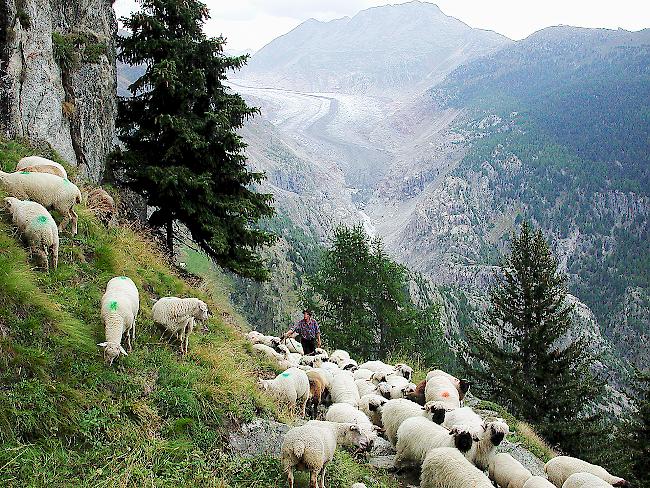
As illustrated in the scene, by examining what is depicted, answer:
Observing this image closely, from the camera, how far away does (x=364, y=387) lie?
45.9ft

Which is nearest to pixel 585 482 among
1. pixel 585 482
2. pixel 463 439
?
pixel 585 482

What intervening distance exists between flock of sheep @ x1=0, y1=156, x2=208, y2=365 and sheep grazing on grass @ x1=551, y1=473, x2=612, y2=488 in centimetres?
758

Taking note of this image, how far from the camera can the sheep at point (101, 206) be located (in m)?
13.2

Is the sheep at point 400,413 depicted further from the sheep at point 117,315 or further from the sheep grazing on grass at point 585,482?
the sheep at point 117,315

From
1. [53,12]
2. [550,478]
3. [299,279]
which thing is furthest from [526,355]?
[299,279]

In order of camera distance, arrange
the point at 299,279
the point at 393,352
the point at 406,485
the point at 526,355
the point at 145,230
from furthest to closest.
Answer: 1. the point at 299,279
2. the point at 393,352
3. the point at 526,355
4. the point at 145,230
5. the point at 406,485

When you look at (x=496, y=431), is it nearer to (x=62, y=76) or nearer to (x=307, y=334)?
(x=307, y=334)

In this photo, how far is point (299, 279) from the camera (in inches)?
3873

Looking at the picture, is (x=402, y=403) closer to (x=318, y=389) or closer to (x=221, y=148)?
(x=318, y=389)

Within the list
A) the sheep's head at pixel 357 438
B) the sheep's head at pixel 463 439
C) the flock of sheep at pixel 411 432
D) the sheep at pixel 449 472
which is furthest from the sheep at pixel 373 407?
the sheep at pixel 449 472

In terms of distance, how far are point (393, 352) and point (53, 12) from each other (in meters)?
25.6

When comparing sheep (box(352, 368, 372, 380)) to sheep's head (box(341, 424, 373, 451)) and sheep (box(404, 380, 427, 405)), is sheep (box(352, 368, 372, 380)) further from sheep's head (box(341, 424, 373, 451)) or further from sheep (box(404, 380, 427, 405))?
sheep's head (box(341, 424, 373, 451))

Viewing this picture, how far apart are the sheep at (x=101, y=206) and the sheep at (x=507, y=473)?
10.9m

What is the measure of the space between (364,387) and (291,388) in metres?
3.36
